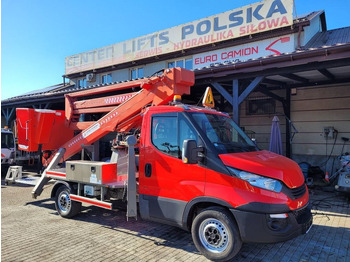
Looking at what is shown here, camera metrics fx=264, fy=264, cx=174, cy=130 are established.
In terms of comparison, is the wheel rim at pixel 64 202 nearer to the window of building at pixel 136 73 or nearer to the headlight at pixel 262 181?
the headlight at pixel 262 181

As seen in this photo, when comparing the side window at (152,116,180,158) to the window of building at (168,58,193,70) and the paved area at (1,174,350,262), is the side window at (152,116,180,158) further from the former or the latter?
the window of building at (168,58,193,70)

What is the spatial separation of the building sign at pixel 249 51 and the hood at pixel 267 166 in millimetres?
7236

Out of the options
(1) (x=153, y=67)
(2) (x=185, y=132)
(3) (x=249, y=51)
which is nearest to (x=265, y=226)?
(2) (x=185, y=132)

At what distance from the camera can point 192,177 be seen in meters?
3.94

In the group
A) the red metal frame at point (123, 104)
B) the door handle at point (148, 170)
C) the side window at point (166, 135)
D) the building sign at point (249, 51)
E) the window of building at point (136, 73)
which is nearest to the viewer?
the side window at point (166, 135)

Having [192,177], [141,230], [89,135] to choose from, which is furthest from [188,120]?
[89,135]

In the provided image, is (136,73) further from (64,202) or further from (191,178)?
(191,178)

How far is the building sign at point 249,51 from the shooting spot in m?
11.4

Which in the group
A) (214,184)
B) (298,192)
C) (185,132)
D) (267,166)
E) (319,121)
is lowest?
(298,192)

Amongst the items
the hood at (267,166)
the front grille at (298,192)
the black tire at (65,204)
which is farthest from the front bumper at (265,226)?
the black tire at (65,204)

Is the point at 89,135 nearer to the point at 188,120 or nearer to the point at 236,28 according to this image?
the point at 188,120

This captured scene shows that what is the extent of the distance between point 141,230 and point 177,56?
36.2ft

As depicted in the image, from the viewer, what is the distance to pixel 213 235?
3.76 meters

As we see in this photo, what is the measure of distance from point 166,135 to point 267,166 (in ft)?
5.36
